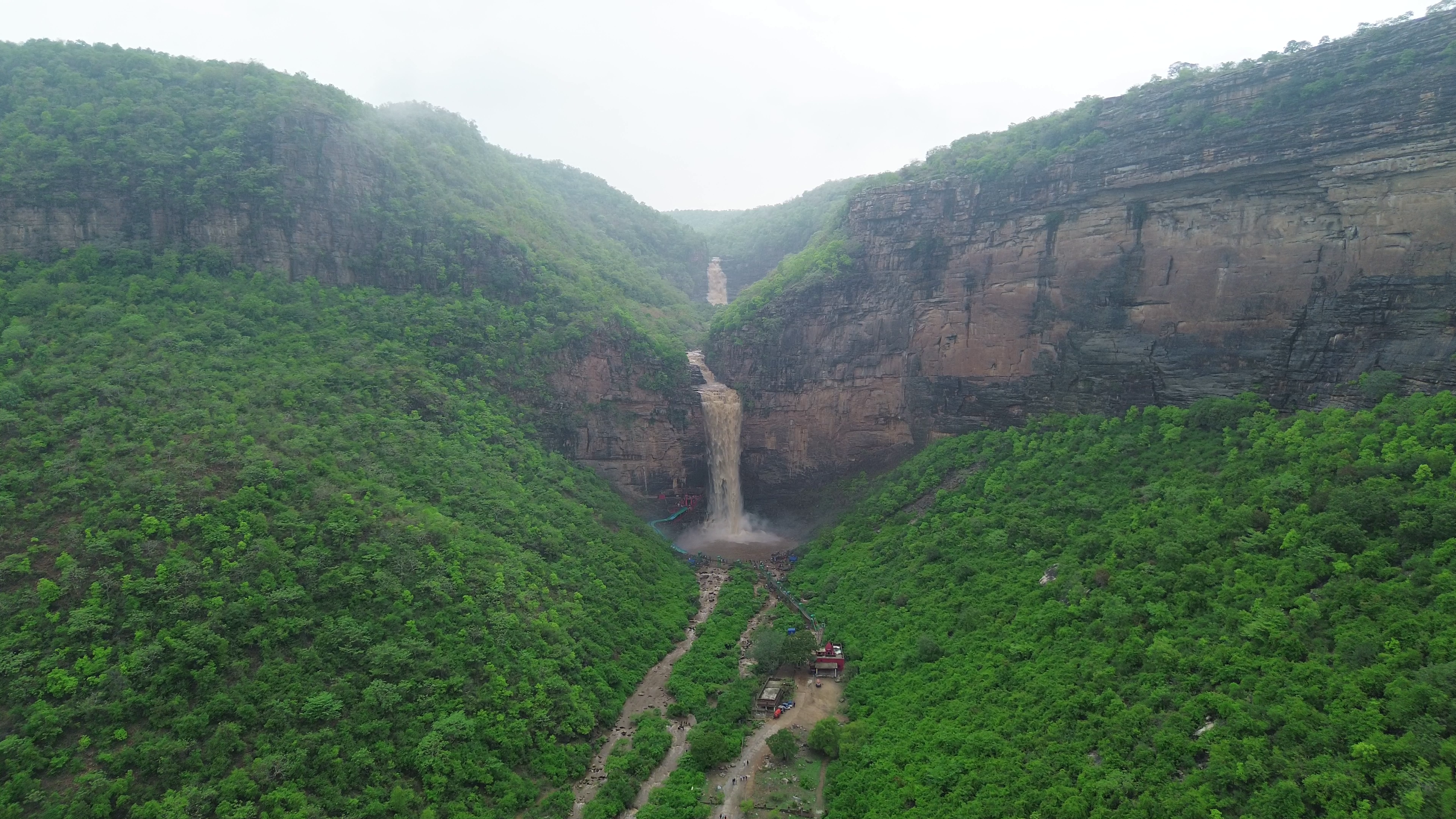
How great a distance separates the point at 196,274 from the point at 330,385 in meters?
10.1

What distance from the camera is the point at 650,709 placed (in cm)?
2553

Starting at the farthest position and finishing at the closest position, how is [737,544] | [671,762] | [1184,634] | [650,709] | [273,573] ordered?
[737,544], [650,709], [671,762], [273,573], [1184,634]

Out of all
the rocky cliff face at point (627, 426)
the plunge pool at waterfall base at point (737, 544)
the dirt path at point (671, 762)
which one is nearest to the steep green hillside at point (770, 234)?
the rocky cliff face at point (627, 426)

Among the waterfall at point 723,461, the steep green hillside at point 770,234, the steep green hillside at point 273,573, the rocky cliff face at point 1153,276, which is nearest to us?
the steep green hillside at point 273,573

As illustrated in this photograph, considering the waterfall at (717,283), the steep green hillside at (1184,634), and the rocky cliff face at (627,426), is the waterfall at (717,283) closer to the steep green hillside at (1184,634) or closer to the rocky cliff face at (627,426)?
the rocky cliff face at (627,426)

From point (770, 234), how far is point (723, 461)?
113 ft

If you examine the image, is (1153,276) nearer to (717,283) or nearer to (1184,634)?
(1184,634)

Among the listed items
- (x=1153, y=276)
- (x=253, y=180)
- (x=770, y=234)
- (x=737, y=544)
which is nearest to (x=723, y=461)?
(x=737, y=544)

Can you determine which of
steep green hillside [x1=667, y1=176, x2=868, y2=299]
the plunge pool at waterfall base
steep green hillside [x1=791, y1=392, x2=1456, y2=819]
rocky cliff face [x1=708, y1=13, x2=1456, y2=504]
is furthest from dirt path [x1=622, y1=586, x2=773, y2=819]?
steep green hillside [x1=667, y1=176, x2=868, y2=299]

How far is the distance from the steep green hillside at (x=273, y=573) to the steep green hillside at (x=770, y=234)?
38681mm

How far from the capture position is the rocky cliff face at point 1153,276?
23.6m

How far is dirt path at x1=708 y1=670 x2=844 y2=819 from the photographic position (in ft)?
69.6

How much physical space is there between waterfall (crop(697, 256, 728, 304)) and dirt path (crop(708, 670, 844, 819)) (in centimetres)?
4440

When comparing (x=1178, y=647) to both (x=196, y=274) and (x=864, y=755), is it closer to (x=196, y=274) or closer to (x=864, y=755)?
(x=864, y=755)
